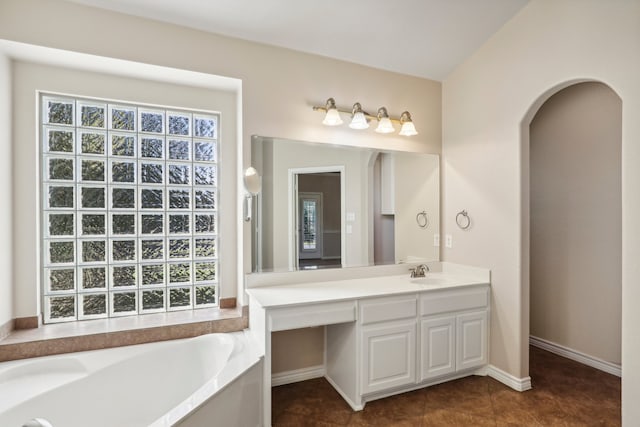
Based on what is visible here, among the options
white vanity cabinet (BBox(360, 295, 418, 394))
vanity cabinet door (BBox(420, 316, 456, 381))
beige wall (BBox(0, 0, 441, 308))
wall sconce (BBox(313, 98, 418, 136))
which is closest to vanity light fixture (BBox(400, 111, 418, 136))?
wall sconce (BBox(313, 98, 418, 136))

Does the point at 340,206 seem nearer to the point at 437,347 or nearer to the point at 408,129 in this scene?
the point at 408,129

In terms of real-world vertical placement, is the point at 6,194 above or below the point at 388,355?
above

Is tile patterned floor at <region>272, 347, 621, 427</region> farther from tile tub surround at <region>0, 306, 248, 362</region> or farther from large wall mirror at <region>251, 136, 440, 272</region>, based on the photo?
large wall mirror at <region>251, 136, 440, 272</region>

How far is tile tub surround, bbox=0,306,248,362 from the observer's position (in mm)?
1836

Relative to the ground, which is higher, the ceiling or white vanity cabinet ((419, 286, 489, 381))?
the ceiling

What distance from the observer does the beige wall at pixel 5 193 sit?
186 cm

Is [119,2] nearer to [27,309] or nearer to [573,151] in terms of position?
[27,309]

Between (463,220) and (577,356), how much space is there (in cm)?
158

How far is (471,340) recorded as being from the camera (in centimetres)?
252

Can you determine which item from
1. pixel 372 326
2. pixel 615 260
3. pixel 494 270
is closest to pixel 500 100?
pixel 494 270

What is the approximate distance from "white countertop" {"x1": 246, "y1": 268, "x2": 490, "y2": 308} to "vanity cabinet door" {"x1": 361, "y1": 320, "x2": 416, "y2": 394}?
9.3 inches

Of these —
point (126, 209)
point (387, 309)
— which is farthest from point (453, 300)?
point (126, 209)

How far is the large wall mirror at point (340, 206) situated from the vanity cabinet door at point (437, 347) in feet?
2.14

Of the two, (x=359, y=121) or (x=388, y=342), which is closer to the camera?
(x=388, y=342)
